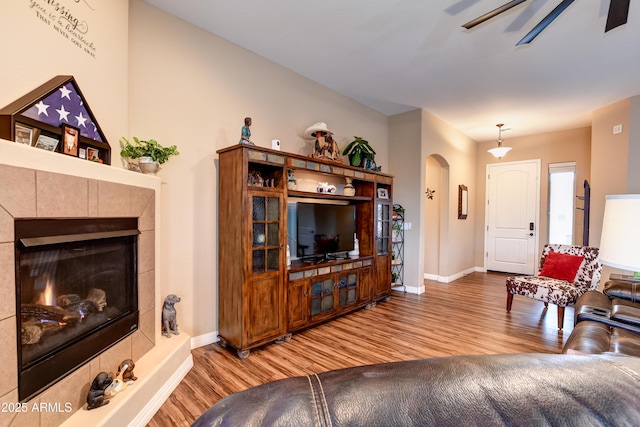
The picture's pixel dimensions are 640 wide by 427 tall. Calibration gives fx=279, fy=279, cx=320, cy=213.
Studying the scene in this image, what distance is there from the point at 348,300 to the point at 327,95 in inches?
108

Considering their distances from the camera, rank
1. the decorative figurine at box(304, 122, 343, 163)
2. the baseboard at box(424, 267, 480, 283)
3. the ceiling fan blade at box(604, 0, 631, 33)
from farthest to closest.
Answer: the baseboard at box(424, 267, 480, 283) < the decorative figurine at box(304, 122, 343, 163) < the ceiling fan blade at box(604, 0, 631, 33)

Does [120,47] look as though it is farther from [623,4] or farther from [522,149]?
[522,149]

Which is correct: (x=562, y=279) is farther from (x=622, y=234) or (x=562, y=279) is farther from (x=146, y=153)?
(x=146, y=153)

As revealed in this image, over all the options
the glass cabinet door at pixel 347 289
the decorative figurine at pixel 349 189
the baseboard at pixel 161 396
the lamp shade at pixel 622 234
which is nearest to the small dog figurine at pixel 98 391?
the baseboard at pixel 161 396

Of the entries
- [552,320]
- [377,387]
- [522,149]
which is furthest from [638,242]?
[522,149]

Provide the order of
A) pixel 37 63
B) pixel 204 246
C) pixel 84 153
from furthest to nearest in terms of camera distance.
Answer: pixel 204 246, pixel 84 153, pixel 37 63

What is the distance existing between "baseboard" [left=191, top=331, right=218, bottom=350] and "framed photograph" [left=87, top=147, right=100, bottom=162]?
1730 mm

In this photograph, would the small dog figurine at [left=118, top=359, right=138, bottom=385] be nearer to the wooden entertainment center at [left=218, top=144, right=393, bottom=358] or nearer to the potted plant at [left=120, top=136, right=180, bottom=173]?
the wooden entertainment center at [left=218, top=144, right=393, bottom=358]

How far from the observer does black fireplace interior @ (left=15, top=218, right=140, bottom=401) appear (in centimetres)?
124

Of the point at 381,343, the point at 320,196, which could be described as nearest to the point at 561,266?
the point at 381,343

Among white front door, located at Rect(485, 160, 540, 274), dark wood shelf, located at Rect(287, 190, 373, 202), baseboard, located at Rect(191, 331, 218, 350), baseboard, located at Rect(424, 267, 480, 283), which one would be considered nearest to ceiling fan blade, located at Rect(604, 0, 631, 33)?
dark wood shelf, located at Rect(287, 190, 373, 202)

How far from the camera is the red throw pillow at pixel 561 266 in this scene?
338cm

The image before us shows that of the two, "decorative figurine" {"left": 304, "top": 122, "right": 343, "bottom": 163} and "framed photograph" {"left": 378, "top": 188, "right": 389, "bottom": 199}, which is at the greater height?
"decorative figurine" {"left": 304, "top": 122, "right": 343, "bottom": 163}

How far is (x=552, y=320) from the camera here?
11.2ft
